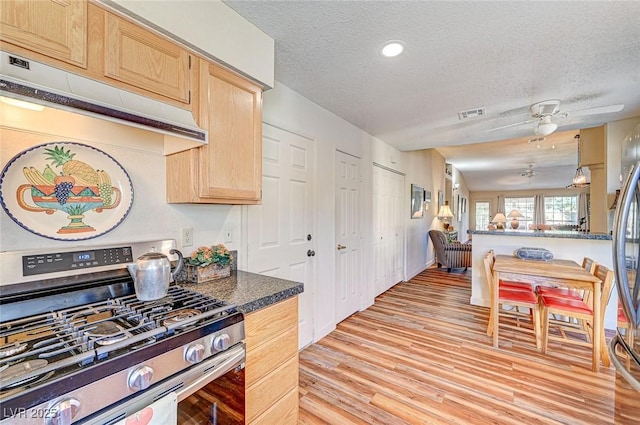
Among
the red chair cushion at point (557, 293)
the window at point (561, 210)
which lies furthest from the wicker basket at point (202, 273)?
the window at point (561, 210)

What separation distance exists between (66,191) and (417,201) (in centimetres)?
538

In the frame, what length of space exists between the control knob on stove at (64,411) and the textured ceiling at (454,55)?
70.7 inches

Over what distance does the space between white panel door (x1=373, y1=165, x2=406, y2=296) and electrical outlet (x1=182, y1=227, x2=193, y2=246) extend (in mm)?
2946

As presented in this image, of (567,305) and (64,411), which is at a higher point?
(64,411)

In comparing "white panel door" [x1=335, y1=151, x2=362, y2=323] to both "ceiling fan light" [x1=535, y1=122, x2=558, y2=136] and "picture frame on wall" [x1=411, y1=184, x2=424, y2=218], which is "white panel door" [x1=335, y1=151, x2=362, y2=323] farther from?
"picture frame on wall" [x1=411, y1=184, x2=424, y2=218]

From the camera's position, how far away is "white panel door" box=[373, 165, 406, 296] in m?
4.23

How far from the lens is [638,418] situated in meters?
1.02

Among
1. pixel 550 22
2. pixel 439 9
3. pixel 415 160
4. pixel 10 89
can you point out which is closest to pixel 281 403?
pixel 10 89

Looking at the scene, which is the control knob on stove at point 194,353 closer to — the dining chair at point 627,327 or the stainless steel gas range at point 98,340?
the stainless steel gas range at point 98,340

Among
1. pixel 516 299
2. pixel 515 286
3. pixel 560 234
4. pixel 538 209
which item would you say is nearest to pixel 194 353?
pixel 516 299

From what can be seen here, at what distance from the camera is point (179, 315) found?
3.55 feet

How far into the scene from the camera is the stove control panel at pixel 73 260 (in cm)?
112

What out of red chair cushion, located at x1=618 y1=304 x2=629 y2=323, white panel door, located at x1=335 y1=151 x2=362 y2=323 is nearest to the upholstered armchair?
white panel door, located at x1=335 y1=151 x2=362 y2=323

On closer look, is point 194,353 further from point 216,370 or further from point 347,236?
point 347,236
